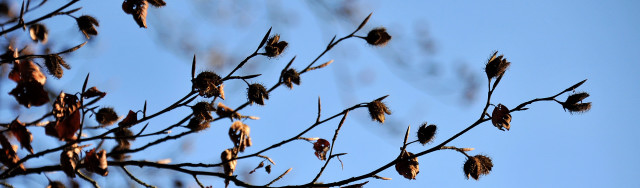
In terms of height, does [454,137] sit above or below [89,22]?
below

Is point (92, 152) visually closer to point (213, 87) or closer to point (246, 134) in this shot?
point (213, 87)

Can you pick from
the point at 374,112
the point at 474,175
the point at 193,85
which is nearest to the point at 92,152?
the point at 193,85

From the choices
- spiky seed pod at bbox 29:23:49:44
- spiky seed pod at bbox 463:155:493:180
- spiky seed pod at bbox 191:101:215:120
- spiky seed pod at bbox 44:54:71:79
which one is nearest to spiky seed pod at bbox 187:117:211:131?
spiky seed pod at bbox 191:101:215:120

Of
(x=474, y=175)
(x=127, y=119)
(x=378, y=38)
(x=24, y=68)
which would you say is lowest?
(x=474, y=175)

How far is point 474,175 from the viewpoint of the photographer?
2.02 m

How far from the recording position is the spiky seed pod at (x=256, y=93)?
2107 mm

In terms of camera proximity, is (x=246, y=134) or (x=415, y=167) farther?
(x=246, y=134)

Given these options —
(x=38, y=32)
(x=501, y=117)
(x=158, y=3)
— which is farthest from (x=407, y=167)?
(x=38, y=32)

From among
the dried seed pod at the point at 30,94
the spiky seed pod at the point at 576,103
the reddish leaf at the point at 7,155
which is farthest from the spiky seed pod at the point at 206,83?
the spiky seed pod at the point at 576,103

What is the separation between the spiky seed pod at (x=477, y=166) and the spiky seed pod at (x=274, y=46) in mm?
901

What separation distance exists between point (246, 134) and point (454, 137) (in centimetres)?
93

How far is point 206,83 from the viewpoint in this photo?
1.92 metres

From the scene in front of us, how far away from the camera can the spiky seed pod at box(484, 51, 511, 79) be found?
1.98 m

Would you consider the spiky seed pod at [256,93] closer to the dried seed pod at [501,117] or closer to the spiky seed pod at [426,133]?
the spiky seed pod at [426,133]
